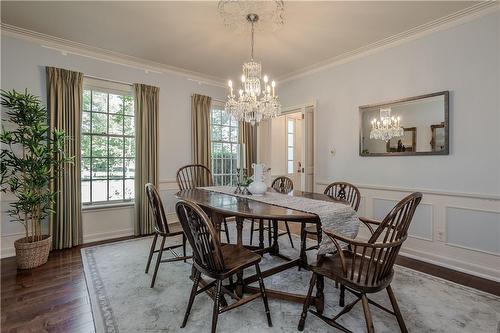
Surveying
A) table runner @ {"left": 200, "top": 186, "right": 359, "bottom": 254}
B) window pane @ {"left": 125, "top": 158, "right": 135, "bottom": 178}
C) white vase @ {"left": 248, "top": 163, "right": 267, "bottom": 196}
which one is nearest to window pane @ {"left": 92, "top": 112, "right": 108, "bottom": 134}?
window pane @ {"left": 125, "top": 158, "right": 135, "bottom": 178}

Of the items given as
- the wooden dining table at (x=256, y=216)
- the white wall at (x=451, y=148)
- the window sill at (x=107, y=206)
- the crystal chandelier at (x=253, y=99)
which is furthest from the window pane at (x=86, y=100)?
the white wall at (x=451, y=148)

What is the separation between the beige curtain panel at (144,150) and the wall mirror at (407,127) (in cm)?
325

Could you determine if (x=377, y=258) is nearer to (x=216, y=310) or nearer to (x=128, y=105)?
(x=216, y=310)

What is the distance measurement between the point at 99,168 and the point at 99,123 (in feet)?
2.26

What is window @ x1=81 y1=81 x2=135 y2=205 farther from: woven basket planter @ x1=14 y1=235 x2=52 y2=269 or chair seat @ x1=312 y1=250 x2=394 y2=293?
chair seat @ x1=312 y1=250 x2=394 y2=293

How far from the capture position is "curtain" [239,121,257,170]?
527 cm

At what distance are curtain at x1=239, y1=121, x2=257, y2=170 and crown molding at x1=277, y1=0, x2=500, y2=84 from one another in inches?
63.3

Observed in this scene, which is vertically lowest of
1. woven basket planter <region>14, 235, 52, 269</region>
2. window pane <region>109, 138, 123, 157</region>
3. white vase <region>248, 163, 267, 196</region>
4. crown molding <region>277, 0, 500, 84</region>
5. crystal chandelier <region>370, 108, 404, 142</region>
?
woven basket planter <region>14, 235, 52, 269</region>

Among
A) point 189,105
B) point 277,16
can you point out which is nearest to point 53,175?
point 189,105

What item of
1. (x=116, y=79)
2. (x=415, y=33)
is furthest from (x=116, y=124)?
(x=415, y=33)

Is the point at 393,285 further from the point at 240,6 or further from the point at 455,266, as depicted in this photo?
the point at 240,6

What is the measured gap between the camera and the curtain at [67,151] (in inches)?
129

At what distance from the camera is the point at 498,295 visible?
2244mm

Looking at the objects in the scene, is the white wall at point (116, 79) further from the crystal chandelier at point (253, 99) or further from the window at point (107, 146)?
the crystal chandelier at point (253, 99)
